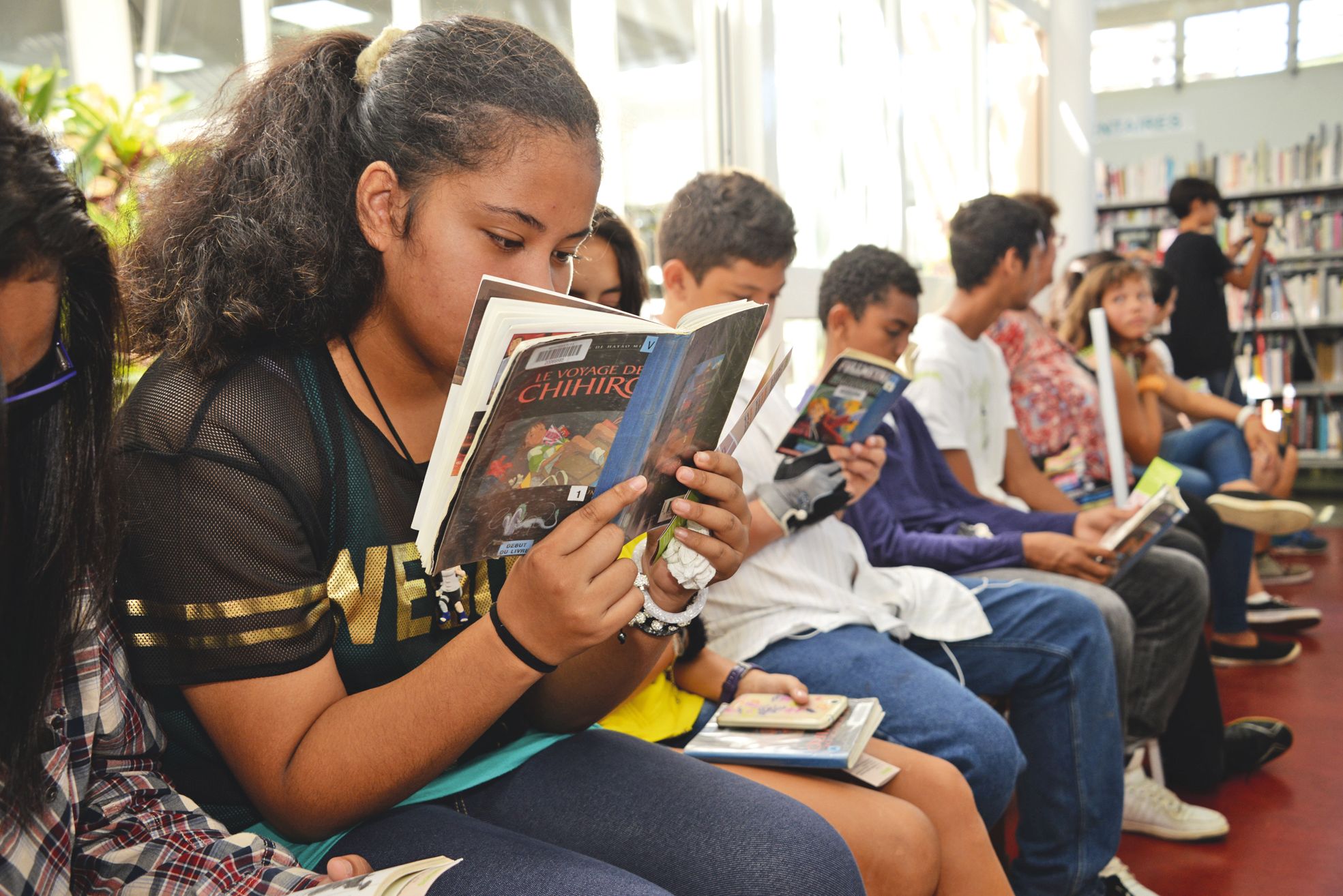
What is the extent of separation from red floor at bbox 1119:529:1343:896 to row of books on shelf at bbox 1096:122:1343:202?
5.06 metres

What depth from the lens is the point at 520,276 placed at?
1025 mm

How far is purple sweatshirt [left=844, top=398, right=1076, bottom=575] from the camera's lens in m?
2.22

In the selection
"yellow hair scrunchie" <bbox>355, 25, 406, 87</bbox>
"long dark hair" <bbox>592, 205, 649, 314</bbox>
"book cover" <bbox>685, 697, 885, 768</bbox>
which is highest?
"yellow hair scrunchie" <bbox>355, 25, 406, 87</bbox>

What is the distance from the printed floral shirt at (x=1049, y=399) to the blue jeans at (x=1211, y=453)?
0.89 m

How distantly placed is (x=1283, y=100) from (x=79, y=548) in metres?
8.67

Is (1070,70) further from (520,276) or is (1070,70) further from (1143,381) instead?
(520,276)

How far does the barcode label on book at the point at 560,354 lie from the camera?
0.82 meters

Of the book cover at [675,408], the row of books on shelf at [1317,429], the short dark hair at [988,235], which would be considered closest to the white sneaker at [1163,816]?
the short dark hair at [988,235]

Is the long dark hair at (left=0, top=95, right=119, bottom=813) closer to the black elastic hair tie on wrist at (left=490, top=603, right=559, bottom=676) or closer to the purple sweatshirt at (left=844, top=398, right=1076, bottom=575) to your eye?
the black elastic hair tie on wrist at (left=490, top=603, right=559, bottom=676)

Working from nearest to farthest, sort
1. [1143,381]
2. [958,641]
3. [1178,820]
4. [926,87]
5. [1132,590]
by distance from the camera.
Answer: [958,641] → [1178,820] → [1132,590] → [1143,381] → [926,87]

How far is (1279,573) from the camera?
462cm

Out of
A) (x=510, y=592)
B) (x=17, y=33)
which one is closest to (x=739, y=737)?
(x=510, y=592)

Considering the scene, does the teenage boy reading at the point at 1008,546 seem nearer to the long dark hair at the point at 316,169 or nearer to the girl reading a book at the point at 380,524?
the girl reading a book at the point at 380,524

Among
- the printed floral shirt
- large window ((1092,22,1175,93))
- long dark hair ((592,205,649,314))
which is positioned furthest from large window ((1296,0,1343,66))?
long dark hair ((592,205,649,314))
